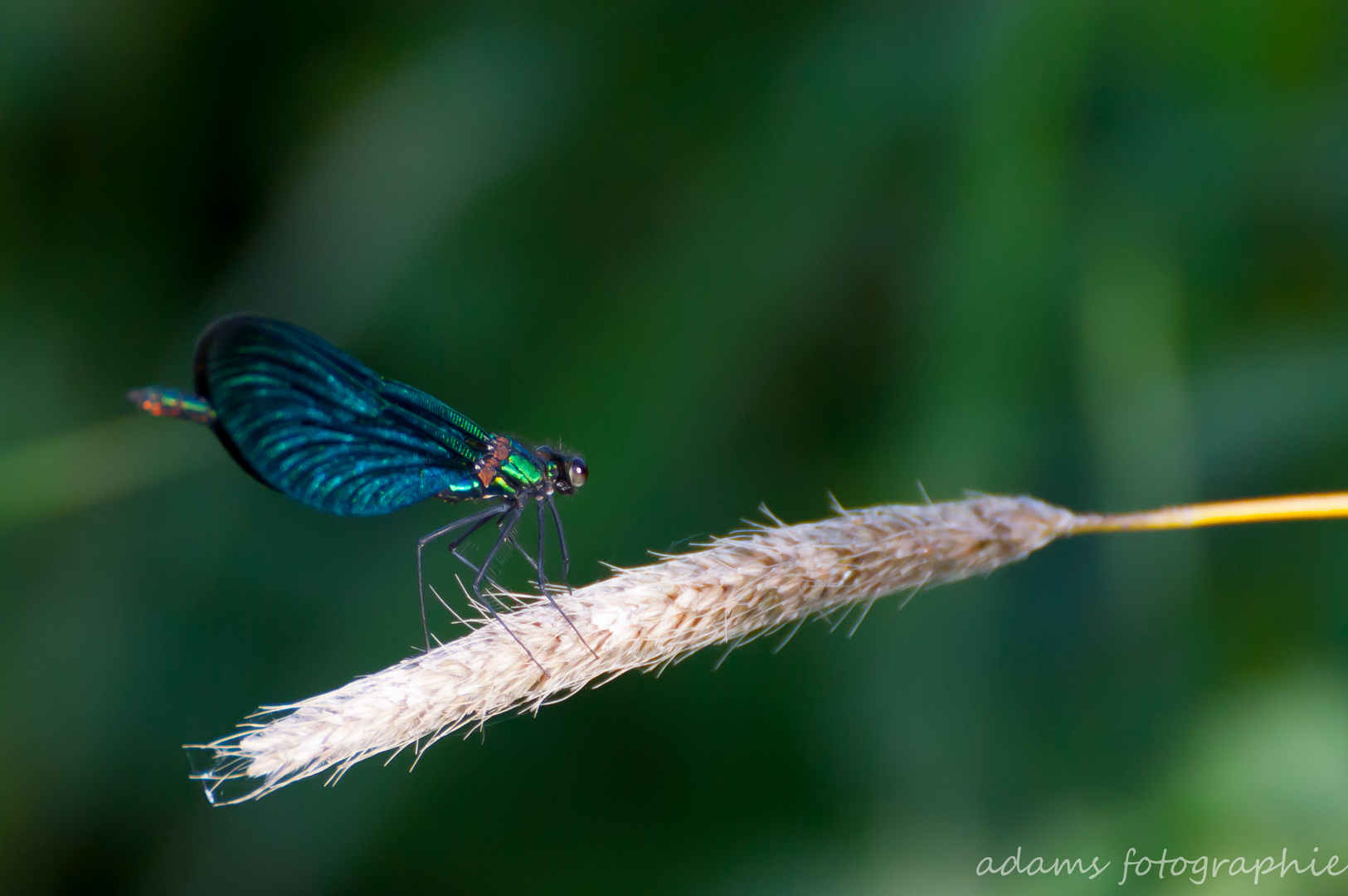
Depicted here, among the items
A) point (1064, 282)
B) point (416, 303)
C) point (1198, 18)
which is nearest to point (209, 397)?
point (416, 303)

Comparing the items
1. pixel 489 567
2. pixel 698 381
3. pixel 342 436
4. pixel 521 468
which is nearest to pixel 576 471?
pixel 521 468

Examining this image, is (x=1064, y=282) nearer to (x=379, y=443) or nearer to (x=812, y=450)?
(x=812, y=450)

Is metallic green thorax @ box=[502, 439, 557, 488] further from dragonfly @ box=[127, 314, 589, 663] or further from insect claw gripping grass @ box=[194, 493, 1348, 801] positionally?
insect claw gripping grass @ box=[194, 493, 1348, 801]

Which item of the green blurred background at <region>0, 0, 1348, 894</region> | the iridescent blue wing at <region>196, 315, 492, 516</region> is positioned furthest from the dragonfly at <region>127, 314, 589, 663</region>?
the green blurred background at <region>0, 0, 1348, 894</region>

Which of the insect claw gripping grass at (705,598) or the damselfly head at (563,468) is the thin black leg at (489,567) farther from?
the damselfly head at (563,468)

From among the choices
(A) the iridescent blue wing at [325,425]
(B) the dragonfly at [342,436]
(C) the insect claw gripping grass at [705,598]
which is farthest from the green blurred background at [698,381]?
(C) the insect claw gripping grass at [705,598]

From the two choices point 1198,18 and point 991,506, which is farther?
point 1198,18

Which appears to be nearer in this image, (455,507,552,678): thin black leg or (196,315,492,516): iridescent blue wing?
(455,507,552,678): thin black leg
